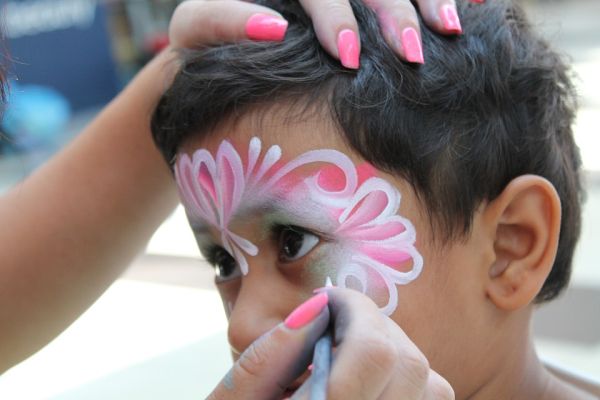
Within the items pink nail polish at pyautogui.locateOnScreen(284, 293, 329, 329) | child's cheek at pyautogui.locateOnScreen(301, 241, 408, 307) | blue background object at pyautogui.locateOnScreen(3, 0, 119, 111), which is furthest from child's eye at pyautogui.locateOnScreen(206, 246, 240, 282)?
blue background object at pyautogui.locateOnScreen(3, 0, 119, 111)

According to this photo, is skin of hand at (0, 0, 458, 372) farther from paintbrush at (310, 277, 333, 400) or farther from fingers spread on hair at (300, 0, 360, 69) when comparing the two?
paintbrush at (310, 277, 333, 400)

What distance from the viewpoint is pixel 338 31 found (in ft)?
3.15

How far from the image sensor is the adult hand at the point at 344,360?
659 millimetres

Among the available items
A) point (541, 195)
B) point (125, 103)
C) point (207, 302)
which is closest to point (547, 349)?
point (207, 302)

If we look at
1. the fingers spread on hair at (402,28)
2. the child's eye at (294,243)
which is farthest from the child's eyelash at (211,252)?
the fingers spread on hair at (402,28)

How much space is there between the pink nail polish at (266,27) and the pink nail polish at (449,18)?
0.19 meters

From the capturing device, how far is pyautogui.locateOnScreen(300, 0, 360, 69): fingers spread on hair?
3.14 ft

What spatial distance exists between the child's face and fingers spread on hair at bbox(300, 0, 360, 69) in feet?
0.27

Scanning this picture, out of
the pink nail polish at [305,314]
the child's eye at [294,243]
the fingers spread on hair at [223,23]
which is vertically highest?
the fingers spread on hair at [223,23]

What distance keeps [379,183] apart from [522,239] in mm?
207

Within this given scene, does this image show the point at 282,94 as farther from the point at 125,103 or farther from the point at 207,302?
the point at 207,302

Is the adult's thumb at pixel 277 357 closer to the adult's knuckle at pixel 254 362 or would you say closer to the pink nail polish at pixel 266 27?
the adult's knuckle at pixel 254 362

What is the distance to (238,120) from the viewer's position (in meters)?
0.98

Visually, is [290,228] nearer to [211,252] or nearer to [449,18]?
[211,252]
